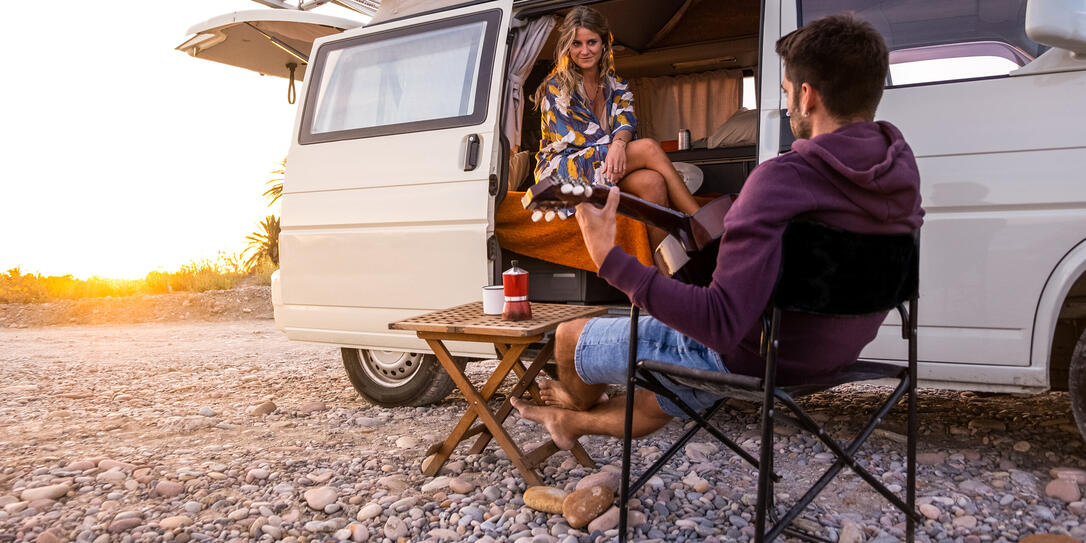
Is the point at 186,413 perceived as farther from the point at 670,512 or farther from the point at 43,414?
the point at 670,512

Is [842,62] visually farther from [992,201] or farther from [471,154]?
[471,154]

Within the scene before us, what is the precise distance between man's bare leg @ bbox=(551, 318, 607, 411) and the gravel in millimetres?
387

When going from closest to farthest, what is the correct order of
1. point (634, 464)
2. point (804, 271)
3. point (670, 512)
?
point (804, 271)
point (670, 512)
point (634, 464)

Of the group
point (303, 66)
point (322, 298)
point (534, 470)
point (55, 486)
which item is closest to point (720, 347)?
point (534, 470)

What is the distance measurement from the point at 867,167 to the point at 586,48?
2552 mm

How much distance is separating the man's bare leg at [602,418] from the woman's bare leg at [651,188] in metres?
1.21

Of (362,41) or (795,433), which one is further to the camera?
(362,41)

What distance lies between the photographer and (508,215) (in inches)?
158

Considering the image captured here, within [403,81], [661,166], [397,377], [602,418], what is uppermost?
[403,81]

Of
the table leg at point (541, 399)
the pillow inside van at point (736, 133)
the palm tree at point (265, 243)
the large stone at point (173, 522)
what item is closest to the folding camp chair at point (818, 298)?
the table leg at point (541, 399)

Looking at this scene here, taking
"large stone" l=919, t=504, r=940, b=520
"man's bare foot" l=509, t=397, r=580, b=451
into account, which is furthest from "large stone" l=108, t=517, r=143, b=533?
"large stone" l=919, t=504, r=940, b=520

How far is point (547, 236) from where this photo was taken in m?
3.93

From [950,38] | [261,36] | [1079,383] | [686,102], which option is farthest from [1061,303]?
[261,36]

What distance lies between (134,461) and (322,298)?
1260 millimetres
